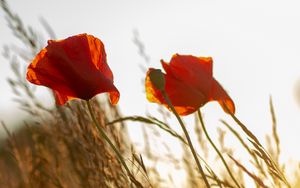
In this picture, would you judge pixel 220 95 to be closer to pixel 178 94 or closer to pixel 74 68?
pixel 178 94

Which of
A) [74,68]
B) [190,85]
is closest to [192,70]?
[190,85]

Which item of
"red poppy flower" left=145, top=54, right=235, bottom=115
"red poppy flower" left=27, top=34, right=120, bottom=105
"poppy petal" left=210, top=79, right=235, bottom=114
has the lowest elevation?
"poppy petal" left=210, top=79, right=235, bottom=114

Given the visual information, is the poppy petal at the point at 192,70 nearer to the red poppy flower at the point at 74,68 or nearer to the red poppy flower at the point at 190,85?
the red poppy flower at the point at 190,85

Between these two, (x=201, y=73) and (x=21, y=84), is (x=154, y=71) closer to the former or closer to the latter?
(x=201, y=73)

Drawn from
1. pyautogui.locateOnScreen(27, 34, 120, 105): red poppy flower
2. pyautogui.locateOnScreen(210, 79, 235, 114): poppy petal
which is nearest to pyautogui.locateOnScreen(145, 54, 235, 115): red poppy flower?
pyautogui.locateOnScreen(210, 79, 235, 114): poppy petal

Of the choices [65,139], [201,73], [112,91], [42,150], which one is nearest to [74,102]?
[65,139]

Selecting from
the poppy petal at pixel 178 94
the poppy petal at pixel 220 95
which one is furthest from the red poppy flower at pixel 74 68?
the poppy petal at pixel 220 95

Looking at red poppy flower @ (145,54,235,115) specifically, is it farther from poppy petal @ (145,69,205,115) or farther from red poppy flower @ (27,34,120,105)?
red poppy flower @ (27,34,120,105)
